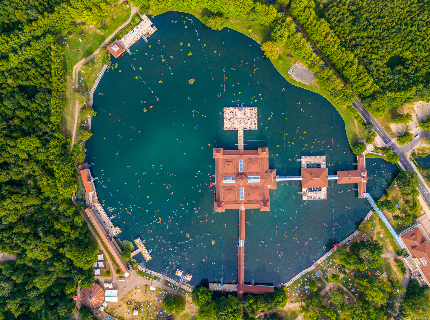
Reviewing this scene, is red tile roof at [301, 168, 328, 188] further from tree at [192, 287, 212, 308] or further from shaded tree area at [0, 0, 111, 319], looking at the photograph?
shaded tree area at [0, 0, 111, 319]

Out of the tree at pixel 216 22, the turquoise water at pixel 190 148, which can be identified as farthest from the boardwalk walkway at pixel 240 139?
the tree at pixel 216 22

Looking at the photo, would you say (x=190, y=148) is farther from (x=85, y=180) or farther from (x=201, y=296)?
(x=201, y=296)

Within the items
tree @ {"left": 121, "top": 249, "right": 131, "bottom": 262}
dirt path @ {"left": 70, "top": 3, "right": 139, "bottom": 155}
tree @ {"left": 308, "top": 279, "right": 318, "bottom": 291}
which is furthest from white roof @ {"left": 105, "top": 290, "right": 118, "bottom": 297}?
tree @ {"left": 308, "top": 279, "right": 318, "bottom": 291}

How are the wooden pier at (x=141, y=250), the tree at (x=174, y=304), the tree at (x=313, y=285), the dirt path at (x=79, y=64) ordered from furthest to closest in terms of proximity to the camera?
the wooden pier at (x=141, y=250), the dirt path at (x=79, y=64), the tree at (x=313, y=285), the tree at (x=174, y=304)

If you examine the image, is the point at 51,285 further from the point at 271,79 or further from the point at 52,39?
the point at 271,79

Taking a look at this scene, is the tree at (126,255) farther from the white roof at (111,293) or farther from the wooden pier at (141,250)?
the white roof at (111,293)

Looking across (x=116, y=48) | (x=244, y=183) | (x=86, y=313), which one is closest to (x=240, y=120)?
(x=244, y=183)

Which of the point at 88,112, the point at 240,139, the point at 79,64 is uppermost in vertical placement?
the point at 79,64

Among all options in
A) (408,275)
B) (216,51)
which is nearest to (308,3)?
(216,51)
